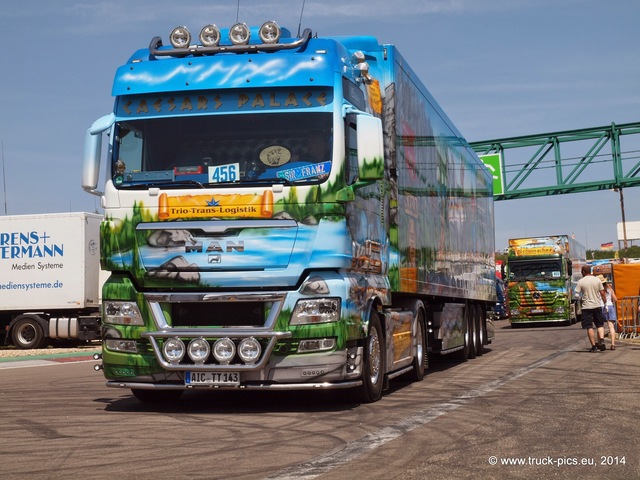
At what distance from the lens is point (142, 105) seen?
1058 cm

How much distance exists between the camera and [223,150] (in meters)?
10.2

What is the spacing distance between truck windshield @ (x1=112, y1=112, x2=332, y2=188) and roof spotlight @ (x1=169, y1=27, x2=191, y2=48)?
2.86ft

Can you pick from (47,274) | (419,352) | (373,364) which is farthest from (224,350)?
(47,274)

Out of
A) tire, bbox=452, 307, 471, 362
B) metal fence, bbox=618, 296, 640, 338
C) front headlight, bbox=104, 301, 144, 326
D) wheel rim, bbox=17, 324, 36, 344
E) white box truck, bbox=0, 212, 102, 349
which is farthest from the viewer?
metal fence, bbox=618, 296, 640, 338

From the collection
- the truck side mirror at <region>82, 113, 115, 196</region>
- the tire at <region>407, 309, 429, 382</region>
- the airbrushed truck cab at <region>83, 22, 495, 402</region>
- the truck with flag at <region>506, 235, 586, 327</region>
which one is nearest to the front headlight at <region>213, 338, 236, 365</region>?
the airbrushed truck cab at <region>83, 22, 495, 402</region>

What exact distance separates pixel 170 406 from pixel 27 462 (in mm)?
3951

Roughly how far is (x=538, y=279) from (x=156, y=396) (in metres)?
31.7

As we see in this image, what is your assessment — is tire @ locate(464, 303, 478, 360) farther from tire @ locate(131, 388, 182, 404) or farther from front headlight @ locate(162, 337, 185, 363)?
front headlight @ locate(162, 337, 185, 363)

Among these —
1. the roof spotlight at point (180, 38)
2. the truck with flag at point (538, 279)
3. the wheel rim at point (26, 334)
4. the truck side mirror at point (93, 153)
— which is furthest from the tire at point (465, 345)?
the truck with flag at point (538, 279)

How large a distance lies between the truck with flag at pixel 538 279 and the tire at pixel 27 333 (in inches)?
783

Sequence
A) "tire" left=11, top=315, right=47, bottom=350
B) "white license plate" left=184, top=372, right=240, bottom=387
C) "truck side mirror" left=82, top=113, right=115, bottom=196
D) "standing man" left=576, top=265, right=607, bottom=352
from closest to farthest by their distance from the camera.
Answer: "white license plate" left=184, top=372, right=240, bottom=387 → "truck side mirror" left=82, top=113, right=115, bottom=196 → "standing man" left=576, top=265, right=607, bottom=352 → "tire" left=11, top=315, right=47, bottom=350

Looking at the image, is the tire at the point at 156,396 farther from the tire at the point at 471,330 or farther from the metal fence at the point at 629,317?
the metal fence at the point at 629,317

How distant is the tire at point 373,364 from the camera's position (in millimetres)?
10797

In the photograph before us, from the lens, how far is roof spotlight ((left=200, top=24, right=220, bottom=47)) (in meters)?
10.7
